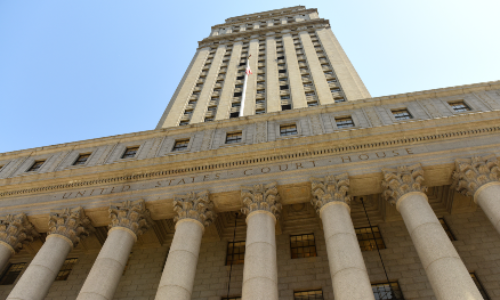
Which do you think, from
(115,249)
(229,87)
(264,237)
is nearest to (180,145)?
(115,249)

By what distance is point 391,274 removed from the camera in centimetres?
2192

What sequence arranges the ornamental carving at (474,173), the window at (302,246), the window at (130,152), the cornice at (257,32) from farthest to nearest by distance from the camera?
the cornice at (257,32) → the window at (130,152) → the window at (302,246) → the ornamental carving at (474,173)

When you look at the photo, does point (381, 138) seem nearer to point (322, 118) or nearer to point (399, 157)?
point (399, 157)

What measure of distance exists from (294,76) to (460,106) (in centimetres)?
2368

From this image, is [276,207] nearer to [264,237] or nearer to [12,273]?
[264,237]

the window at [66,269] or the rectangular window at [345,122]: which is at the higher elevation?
the rectangular window at [345,122]

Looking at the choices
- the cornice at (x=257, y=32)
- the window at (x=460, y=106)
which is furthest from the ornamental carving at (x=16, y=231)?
the cornice at (x=257, y=32)

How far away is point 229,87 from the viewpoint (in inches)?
1924

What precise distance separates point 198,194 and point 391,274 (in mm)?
11995

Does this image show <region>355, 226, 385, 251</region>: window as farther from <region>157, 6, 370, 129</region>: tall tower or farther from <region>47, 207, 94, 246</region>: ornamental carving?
<region>47, 207, 94, 246</region>: ornamental carving

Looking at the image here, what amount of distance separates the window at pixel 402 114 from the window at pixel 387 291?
1132 cm

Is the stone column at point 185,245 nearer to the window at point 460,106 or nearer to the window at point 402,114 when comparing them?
the window at point 402,114

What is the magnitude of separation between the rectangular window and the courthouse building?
73mm

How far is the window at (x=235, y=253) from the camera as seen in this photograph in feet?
81.1
